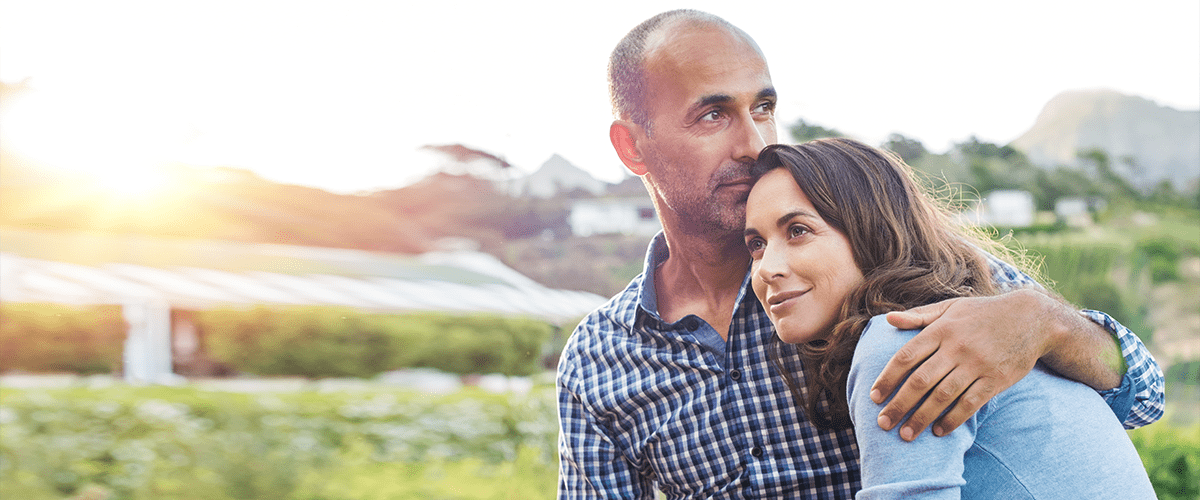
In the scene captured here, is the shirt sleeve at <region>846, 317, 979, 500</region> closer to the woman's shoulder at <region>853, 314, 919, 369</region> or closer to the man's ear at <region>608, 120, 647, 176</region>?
the woman's shoulder at <region>853, 314, 919, 369</region>

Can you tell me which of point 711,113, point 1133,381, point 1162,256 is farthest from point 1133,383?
point 1162,256

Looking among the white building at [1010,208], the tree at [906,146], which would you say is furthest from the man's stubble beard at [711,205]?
the white building at [1010,208]

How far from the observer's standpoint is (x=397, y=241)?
5.16m

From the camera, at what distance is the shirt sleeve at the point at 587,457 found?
175 centimetres

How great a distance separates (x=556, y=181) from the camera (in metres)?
4.73

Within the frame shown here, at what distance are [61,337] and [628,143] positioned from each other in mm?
3458

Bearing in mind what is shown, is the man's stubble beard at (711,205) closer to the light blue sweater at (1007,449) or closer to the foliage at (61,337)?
the light blue sweater at (1007,449)

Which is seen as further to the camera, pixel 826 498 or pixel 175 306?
pixel 175 306

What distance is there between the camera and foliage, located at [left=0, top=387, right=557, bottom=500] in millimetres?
3521

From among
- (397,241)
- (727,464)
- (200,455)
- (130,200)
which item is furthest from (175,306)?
(727,464)

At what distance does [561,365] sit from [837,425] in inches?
27.7

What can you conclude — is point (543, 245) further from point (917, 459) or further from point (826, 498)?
point (917, 459)

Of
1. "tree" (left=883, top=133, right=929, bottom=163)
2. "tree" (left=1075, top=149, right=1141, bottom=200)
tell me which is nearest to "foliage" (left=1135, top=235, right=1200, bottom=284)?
"tree" (left=1075, top=149, right=1141, bottom=200)

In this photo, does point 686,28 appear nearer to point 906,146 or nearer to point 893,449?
point 893,449
